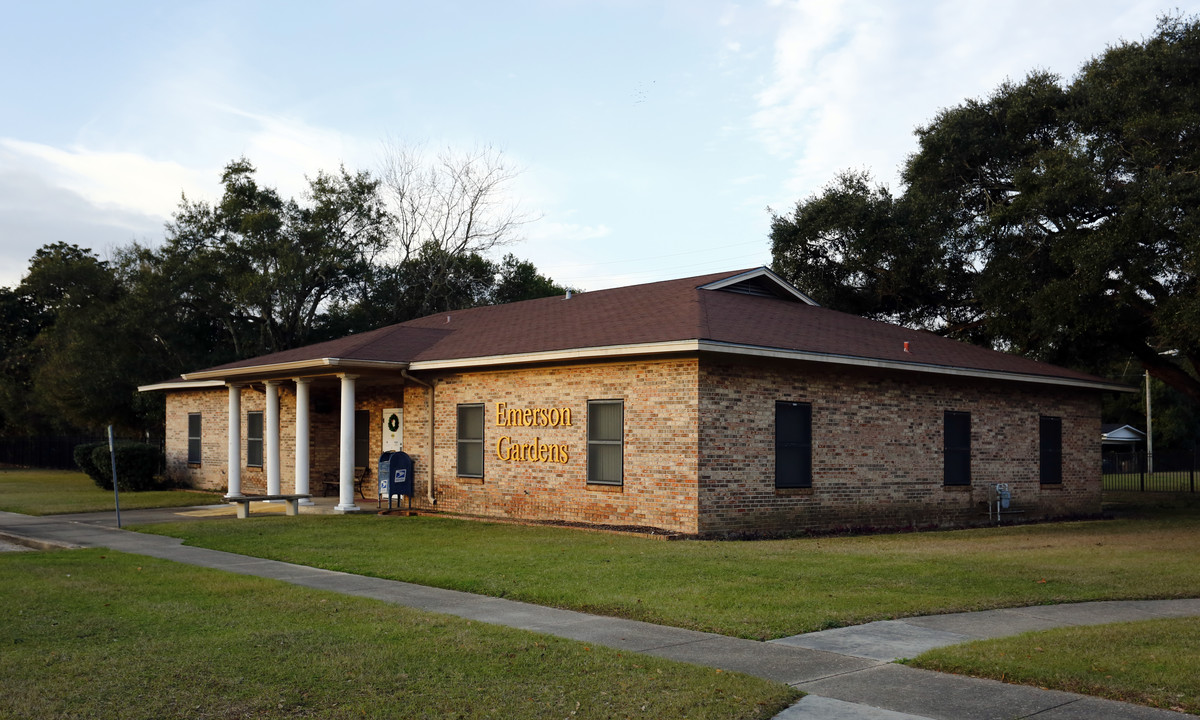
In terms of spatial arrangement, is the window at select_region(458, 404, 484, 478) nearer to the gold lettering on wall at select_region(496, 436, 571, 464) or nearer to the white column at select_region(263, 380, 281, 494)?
the gold lettering on wall at select_region(496, 436, 571, 464)

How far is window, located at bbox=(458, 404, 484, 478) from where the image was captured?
2006 centimetres

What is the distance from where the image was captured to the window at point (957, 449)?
2039 centimetres

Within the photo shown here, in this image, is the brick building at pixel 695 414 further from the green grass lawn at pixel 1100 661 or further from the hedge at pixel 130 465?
the green grass lawn at pixel 1100 661

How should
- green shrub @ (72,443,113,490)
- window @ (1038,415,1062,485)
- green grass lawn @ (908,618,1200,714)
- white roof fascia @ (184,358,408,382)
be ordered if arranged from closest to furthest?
green grass lawn @ (908,618,1200,714)
white roof fascia @ (184,358,408,382)
window @ (1038,415,1062,485)
green shrub @ (72,443,113,490)

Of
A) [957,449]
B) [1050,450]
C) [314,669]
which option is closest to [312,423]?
[957,449]

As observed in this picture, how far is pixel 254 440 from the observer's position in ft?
Answer: 88.4

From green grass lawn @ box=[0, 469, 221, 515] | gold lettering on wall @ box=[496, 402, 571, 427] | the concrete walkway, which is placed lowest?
green grass lawn @ box=[0, 469, 221, 515]

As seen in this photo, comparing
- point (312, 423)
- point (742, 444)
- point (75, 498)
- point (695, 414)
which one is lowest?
point (75, 498)

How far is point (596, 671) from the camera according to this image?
6961 millimetres

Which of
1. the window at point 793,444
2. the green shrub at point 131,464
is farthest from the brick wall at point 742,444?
the green shrub at point 131,464

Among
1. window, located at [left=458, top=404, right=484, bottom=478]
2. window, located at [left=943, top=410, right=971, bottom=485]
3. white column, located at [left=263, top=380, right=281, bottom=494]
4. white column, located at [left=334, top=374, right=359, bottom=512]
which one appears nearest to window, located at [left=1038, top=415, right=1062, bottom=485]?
window, located at [left=943, top=410, right=971, bottom=485]

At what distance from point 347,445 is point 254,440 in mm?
7536

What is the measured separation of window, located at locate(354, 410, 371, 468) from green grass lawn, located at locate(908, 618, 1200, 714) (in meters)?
18.5

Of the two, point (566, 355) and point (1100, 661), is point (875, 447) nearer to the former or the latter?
point (566, 355)
